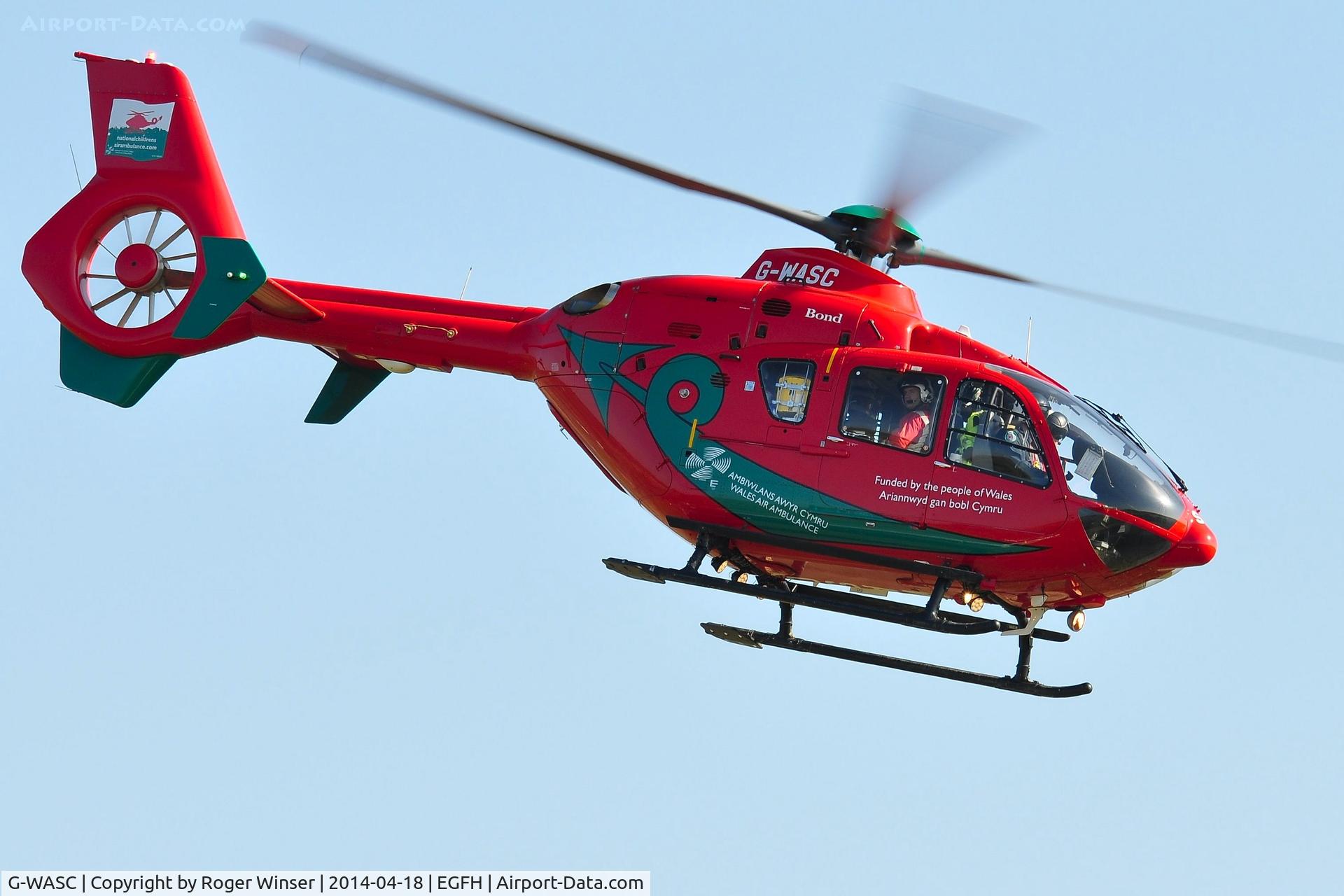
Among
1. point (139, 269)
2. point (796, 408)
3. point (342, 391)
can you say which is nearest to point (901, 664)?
point (796, 408)

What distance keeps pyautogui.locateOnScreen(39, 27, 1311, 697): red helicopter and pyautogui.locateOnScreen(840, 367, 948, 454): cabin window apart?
2cm

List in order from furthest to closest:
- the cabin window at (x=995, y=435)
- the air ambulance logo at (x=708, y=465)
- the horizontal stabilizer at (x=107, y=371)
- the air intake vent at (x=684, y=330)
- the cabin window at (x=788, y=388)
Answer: the horizontal stabilizer at (x=107, y=371) → the air intake vent at (x=684, y=330) → the air ambulance logo at (x=708, y=465) → the cabin window at (x=788, y=388) → the cabin window at (x=995, y=435)

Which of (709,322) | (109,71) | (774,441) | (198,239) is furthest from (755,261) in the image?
(109,71)

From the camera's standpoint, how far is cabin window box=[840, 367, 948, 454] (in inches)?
588

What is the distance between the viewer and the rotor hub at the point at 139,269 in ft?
58.9

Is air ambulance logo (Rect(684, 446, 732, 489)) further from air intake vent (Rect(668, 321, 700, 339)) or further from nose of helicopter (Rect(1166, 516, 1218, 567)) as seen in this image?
nose of helicopter (Rect(1166, 516, 1218, 567))

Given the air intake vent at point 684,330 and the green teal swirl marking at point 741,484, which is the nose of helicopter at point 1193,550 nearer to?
the green teal swirl marking at point 741,484

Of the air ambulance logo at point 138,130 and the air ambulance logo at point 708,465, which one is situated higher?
the air ambulance logo at point 138,130

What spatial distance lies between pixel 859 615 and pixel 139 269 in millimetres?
8236

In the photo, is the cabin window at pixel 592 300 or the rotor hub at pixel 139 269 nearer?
the cabin window at pixel 592 300

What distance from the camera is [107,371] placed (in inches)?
715

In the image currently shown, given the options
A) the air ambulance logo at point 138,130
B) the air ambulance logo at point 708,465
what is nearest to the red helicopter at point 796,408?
the air ambulance logo at point 708,465

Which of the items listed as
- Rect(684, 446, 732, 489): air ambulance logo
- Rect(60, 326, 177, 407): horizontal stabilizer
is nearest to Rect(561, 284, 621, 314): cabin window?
Rect(684, 446, 732, 489): air ambulance logo

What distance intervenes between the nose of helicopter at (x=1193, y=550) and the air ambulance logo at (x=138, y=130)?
11.0 metres
